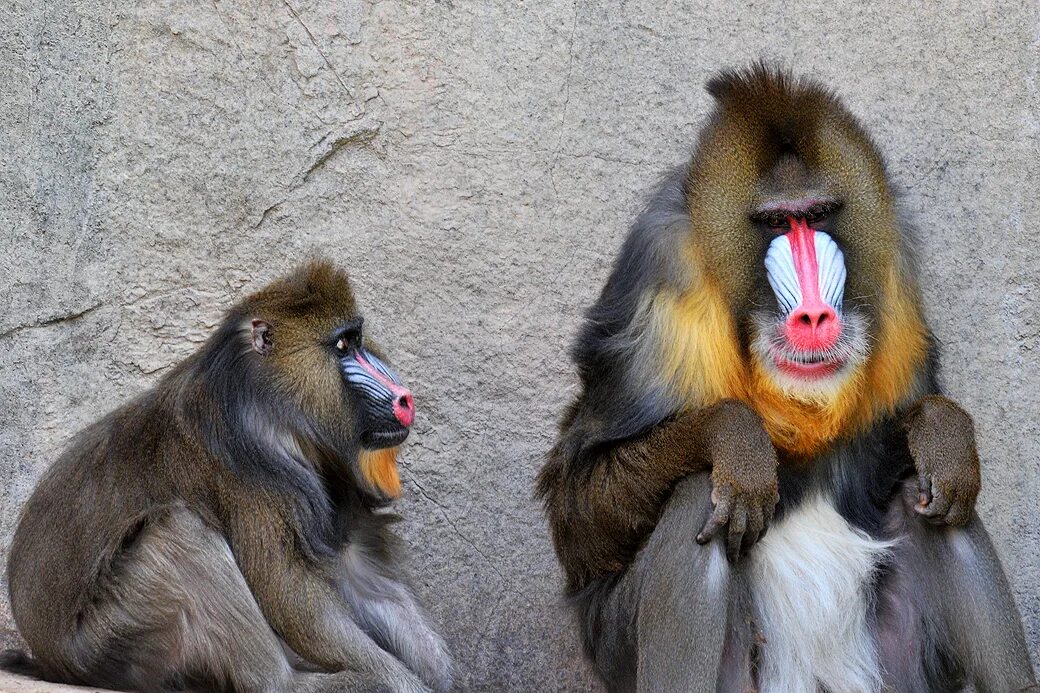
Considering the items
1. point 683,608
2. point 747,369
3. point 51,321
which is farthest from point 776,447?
point 51,321

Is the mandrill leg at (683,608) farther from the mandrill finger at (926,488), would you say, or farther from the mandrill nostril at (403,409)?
the mandrill nostril at (403,409)

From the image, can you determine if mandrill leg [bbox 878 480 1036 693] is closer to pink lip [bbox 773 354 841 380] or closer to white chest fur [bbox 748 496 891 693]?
white chest fur [bbox 748 496 891 693]

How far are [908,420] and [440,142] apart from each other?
2204 millimetres

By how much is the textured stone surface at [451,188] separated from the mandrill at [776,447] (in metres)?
1.12

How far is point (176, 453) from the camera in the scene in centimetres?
496

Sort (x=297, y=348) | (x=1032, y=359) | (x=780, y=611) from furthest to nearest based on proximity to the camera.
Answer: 1. (x=1032, y=359)
2. (x=297, y=348)
3. (x=780, y=611)

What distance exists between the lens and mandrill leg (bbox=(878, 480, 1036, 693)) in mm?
4668

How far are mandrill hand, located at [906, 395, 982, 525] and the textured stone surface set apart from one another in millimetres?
1259

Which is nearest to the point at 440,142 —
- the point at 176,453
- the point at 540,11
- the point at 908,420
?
the point at 540,11

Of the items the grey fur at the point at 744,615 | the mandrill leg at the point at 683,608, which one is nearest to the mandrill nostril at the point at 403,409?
the grey fur at the point at 744,615

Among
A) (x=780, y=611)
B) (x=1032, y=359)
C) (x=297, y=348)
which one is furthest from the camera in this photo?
(x=1032, y=359)

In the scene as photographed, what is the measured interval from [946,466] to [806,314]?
0.71m

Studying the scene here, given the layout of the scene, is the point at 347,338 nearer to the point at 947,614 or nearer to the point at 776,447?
the point at 776,447

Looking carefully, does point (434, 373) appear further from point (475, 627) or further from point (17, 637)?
point (17, 637)
